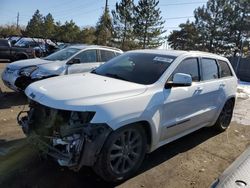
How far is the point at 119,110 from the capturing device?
3.77m

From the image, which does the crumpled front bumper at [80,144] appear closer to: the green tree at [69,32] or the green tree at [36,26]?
the green tree at [69,32]

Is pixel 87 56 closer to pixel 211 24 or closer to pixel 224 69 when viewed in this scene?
pixel 224 69

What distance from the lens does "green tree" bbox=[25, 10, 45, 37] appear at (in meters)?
57.1

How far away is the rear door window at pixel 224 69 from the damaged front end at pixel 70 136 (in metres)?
3.53

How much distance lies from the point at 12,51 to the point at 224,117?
1609cm

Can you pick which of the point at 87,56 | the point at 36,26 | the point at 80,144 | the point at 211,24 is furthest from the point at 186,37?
the point at 80,144

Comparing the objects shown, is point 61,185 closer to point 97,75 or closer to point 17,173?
point 17,173

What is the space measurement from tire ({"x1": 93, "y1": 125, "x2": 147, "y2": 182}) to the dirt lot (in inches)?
6.0

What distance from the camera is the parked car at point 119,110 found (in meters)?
3.62

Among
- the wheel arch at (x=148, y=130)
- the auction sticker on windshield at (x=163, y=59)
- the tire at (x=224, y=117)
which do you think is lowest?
the tire at (x=224, y=117)

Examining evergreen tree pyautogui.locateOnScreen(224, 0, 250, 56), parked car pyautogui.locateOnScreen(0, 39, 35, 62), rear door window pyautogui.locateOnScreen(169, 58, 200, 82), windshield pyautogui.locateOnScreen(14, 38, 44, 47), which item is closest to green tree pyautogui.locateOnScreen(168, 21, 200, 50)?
evergreen tree pyautogui.locateOnScreen(224, 0, 250, 56)

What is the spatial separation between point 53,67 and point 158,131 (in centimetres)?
470

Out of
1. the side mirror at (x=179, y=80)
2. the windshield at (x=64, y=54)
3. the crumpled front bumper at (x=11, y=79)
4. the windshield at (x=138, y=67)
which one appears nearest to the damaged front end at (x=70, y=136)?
the windshield at (x=138, y=67)

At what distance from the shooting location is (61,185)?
388 centimetres
